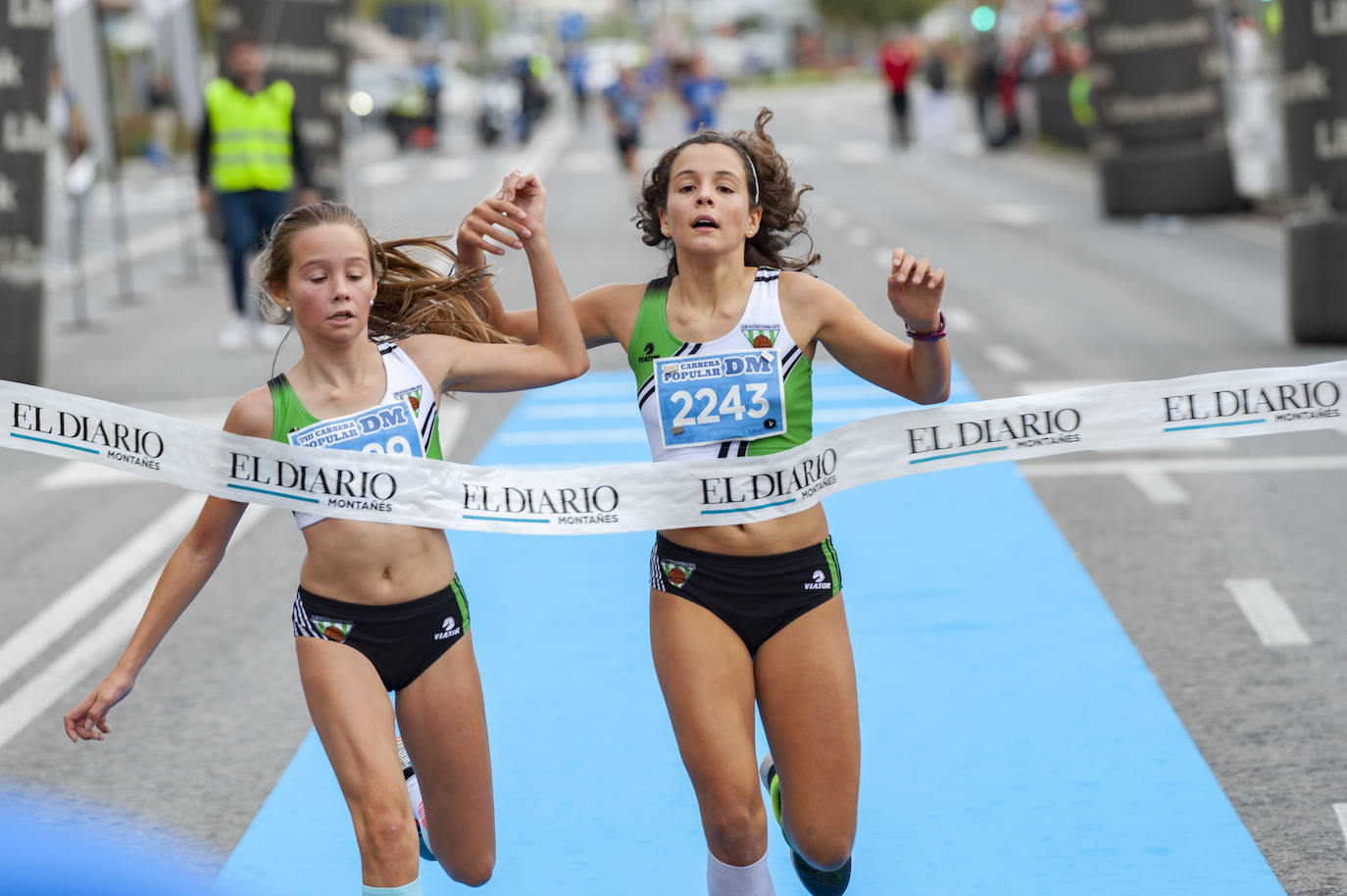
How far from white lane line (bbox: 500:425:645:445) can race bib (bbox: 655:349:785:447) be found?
6.26 metres

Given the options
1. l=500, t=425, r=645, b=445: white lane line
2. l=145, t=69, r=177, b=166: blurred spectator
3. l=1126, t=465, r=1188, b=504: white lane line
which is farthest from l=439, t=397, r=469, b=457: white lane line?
l=145, t=69, r=177, b=166: blurred spectator

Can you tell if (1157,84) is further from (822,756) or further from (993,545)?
(822,756)

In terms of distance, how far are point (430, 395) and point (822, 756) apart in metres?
1.26

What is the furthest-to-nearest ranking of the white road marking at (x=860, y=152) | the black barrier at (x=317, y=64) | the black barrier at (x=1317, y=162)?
the white road marking at (x=860, y=152), the black barrier at (x=317, y=64), the black barrier at (x=1317, y=162)

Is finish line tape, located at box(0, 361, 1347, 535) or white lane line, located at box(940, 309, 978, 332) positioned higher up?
finish line tape, located at box(0, 361, 1347, 535)

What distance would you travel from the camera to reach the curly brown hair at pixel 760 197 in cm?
439

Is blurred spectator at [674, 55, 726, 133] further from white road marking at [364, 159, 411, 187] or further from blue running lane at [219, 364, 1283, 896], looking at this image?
blue running lane at [219, 364, 1283, 896]

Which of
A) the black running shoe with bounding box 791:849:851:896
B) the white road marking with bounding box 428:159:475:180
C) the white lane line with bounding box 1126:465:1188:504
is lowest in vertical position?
the white lane line with bounding box 1126:465:1188:504

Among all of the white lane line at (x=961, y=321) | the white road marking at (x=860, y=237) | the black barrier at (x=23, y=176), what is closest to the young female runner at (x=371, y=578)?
the black barrier at (x=23, y=176)

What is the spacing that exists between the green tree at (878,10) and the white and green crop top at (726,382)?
332 ft

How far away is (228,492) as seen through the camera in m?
4.19

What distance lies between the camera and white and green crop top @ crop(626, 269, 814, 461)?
428cm

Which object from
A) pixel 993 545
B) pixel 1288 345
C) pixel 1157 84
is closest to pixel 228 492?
pixel 993 545

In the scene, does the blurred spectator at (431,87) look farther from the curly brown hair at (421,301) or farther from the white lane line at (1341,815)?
the white lane line at (1341,815)
